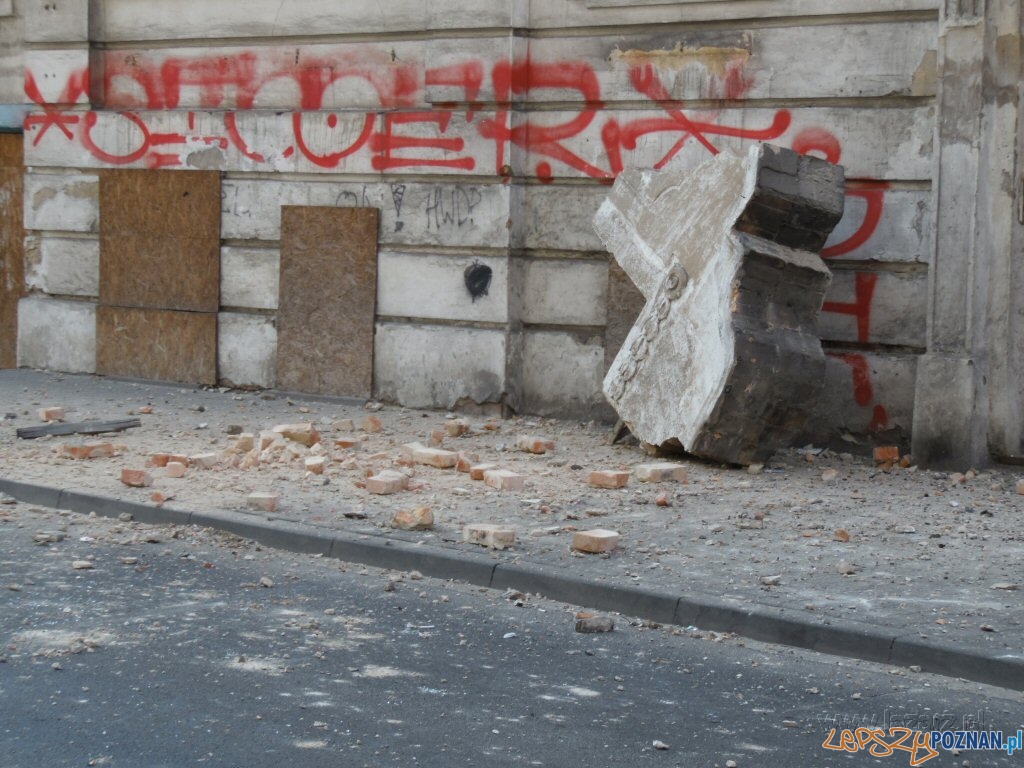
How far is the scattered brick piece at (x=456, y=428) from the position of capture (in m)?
9.94

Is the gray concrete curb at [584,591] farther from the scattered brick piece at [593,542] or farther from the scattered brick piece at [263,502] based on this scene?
the scattered brick piece at [593,542]

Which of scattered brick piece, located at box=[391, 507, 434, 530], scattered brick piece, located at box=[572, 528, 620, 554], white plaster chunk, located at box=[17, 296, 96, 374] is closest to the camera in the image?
scattered brick piece, located at box=[572, 528, 620, 554]

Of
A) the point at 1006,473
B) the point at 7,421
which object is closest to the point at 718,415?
the point at 1006,473

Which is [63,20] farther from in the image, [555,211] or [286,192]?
[555,211]

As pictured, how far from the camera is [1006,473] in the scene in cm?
904

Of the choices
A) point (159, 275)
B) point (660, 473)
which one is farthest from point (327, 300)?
point (660, 473)

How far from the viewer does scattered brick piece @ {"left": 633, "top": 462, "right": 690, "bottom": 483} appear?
835 cm

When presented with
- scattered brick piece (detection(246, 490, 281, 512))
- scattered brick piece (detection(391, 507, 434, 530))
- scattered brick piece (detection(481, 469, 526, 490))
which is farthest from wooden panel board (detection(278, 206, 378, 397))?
scattered brick piece (detection(391, 507, 434, 530))

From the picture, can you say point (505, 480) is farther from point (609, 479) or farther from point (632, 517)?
point (632, 517)

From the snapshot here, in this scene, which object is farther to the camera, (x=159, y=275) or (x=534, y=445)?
(x=159, y=275)

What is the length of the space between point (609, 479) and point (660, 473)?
395 mm

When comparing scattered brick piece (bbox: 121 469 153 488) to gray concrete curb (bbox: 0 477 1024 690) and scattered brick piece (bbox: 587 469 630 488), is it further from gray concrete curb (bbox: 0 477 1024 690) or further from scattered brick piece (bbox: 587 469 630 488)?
scattered brick piece (bbox: 587 469 630 488)

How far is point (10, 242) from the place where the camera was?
13.4 m

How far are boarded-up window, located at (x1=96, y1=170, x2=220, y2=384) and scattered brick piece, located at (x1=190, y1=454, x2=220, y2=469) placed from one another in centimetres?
374
